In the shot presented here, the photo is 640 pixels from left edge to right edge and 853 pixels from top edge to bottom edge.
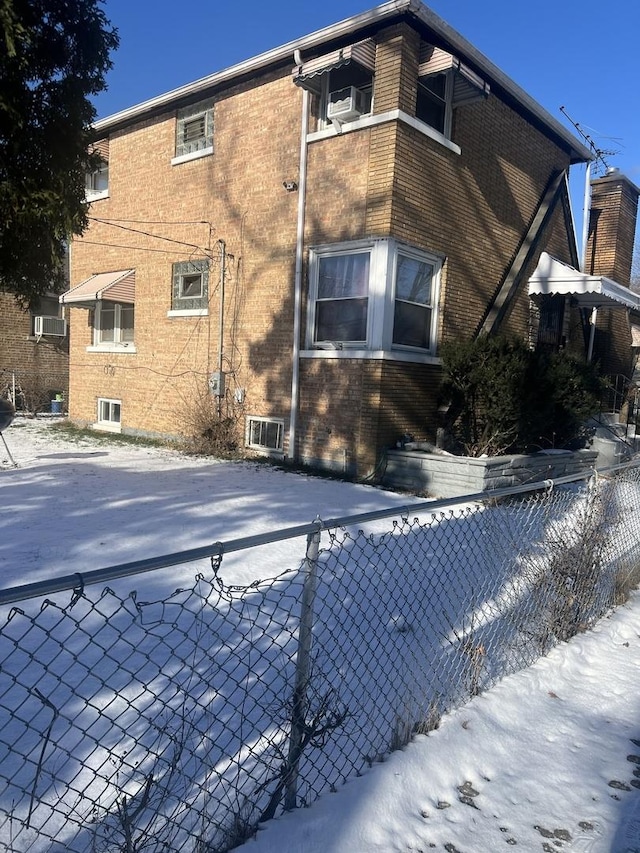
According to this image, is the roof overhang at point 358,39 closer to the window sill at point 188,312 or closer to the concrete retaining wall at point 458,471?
the window sill at point 188,312

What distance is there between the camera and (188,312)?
39.5 feet

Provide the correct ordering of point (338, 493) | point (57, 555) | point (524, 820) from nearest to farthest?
point (524, 820) → point (57, 555) → point (338, 493)

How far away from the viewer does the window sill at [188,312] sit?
11.8 meters

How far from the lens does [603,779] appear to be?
271cm

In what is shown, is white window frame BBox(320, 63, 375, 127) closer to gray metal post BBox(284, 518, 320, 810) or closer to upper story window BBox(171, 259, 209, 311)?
upper story window BBox(171, 259, 209, 311)

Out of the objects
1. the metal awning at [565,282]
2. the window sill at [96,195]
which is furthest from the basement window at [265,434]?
the window sill at [96,195]

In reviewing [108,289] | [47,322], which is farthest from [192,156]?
[47,322]

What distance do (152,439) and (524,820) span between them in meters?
11.2

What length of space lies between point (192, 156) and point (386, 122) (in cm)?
460

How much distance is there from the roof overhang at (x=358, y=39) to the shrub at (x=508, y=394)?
455 cm

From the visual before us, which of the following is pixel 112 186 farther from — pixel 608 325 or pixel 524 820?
pixel 524 820

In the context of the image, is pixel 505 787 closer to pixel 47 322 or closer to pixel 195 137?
pixel 195 137

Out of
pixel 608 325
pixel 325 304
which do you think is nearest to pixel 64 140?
pixel 325 304

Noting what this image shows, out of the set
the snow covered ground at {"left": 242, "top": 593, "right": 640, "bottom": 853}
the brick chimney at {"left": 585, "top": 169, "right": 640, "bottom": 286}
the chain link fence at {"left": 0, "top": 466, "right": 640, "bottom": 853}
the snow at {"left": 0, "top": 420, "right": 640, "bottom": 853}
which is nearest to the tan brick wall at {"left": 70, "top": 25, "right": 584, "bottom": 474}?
the brick chimney at {"left": 585, "top": 169, "right": 640, "bottom": 286}
